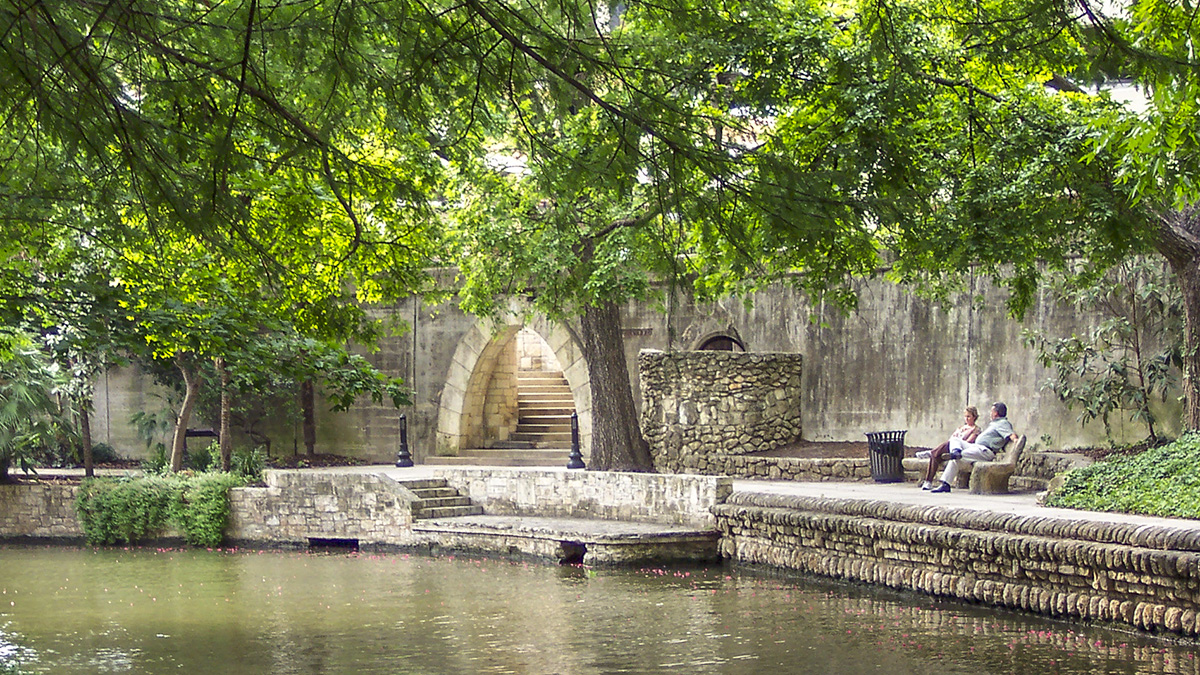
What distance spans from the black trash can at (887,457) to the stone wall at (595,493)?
7.83 feet

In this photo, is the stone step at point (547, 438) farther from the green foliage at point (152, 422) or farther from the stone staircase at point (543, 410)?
the green foliage at point (152, 422)

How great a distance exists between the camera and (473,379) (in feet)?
73.1

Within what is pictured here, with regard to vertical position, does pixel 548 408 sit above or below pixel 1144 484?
above

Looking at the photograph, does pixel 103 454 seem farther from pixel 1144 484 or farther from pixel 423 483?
pixel 1144 484

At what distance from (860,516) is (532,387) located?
40.1ft

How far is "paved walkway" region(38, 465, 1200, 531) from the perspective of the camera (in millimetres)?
10820

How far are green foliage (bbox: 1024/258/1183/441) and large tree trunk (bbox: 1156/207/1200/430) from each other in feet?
4.49

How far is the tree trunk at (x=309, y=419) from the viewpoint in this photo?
2298 centimetres

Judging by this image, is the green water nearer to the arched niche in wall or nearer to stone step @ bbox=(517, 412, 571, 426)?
the arched niche in wall

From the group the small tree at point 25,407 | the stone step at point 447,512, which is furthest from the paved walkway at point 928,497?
the small tree at point 25,407

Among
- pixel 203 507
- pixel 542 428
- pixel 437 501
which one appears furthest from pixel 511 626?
pixel 542 428

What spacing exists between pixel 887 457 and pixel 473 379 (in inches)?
333

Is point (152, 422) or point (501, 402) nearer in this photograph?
point (152, 422)

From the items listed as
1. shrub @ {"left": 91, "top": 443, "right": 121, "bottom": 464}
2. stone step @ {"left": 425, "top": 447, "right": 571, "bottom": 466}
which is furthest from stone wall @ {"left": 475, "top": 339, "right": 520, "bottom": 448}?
shrub @ {"left": 91, "top": 443, "right": 121, "bottom": 464}
